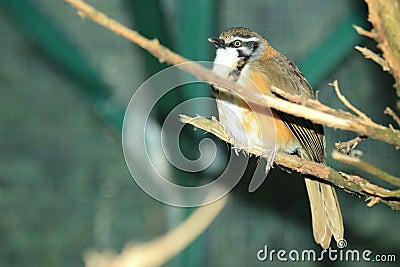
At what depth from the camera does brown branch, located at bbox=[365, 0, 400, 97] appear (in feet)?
0.94

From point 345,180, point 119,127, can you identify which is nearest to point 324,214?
point 345,180

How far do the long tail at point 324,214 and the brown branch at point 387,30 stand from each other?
1.12 ft

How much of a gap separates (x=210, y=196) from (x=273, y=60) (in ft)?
1.74

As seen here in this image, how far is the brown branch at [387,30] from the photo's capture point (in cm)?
29

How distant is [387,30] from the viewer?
0.29 metres

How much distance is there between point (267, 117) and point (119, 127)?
600mm

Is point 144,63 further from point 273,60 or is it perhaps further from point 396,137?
point 396,137

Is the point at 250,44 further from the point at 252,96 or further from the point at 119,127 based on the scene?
the point at 119,127

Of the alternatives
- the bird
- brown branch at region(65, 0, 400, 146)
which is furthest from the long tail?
brown branch at region(65, 0, 400, 146)

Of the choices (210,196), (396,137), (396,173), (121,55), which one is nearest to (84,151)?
(121,55)

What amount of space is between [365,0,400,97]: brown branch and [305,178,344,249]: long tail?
1.12 ft

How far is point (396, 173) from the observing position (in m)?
1.29

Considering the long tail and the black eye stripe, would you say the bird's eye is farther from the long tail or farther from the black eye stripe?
the long tail

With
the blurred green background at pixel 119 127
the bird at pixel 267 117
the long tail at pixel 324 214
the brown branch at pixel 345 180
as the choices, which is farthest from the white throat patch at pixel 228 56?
the blurred green background at pixel 119 127
